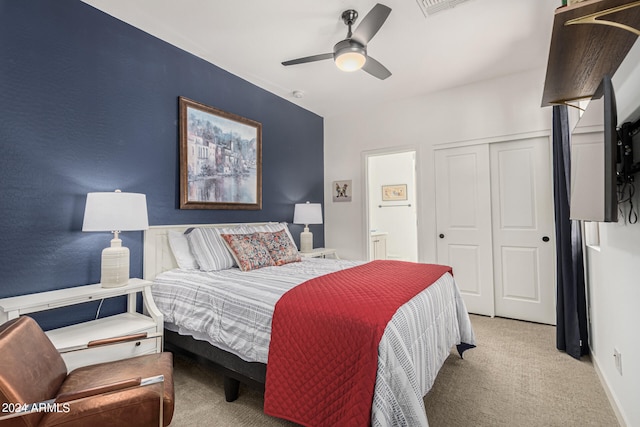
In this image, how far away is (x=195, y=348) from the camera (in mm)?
2205

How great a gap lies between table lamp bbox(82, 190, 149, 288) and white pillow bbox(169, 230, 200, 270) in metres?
0.53

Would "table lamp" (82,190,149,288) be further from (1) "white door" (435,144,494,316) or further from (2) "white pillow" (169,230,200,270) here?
(1) "white door" (435,144,494,316)

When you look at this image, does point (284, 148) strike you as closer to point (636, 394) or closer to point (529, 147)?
point (529, 147)

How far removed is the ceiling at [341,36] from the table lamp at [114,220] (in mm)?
1503

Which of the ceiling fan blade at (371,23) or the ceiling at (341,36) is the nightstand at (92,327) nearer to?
the ceiling at (341,36)

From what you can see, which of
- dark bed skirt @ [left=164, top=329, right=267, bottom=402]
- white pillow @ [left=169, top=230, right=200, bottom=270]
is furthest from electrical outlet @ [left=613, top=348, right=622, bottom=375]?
white pillow @ [left=169, top=230, right=200, bottom=270]

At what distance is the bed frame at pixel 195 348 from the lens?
1.88 metres

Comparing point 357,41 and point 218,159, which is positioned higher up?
point 357,41

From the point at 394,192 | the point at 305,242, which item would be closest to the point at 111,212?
the point at 305,242

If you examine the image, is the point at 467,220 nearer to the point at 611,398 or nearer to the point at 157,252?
the point at 611,398

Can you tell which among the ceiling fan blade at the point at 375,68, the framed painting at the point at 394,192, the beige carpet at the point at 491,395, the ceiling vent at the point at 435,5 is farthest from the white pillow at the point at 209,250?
the framed painting at the point at 394,192

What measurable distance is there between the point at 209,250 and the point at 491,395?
2378mm

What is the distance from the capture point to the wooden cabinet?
3.58ft

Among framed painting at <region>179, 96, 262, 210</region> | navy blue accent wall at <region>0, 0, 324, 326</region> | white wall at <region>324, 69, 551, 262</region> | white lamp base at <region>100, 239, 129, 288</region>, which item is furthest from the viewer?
white wall at <region>324, 69, 551, 262</region>
